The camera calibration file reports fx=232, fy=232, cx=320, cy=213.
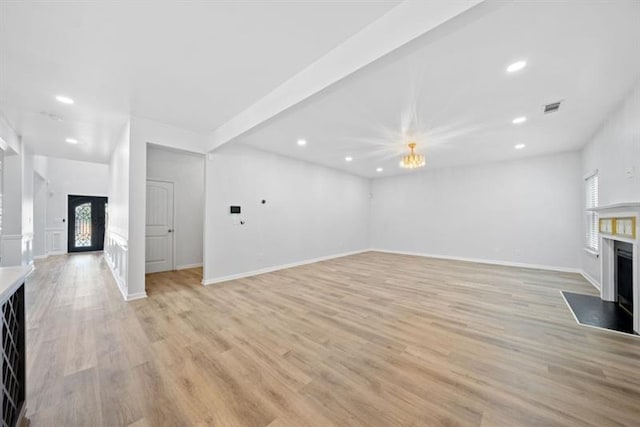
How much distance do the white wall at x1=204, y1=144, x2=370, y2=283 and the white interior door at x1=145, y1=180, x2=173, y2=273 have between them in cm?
201

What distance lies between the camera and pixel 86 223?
8.72 metres

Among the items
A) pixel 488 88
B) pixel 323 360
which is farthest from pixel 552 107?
pixel 323 360

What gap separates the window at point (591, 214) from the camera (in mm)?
4551

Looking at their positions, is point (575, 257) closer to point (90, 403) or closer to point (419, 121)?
point (419, 121)

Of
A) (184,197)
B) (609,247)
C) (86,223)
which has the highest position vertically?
(184,197)

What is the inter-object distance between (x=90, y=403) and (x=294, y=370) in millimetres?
1452

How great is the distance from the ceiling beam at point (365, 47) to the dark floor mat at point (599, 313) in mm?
3906

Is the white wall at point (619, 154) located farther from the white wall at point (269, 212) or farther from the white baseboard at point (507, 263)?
the white wall at point (269, 212)

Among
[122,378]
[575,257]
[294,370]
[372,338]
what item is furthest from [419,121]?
[575,257]

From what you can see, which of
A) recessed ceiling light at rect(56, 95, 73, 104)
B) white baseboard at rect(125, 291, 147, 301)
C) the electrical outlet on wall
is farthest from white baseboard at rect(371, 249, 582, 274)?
Result: recessed ceiling light at rect(56, 95, 73, 104)

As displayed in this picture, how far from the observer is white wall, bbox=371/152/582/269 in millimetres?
5590

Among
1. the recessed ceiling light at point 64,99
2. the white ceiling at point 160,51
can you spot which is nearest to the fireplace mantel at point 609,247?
the white ceiling at point 160,51

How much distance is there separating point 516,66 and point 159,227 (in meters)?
7.14

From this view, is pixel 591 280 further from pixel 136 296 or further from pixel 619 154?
pixel 136 296
